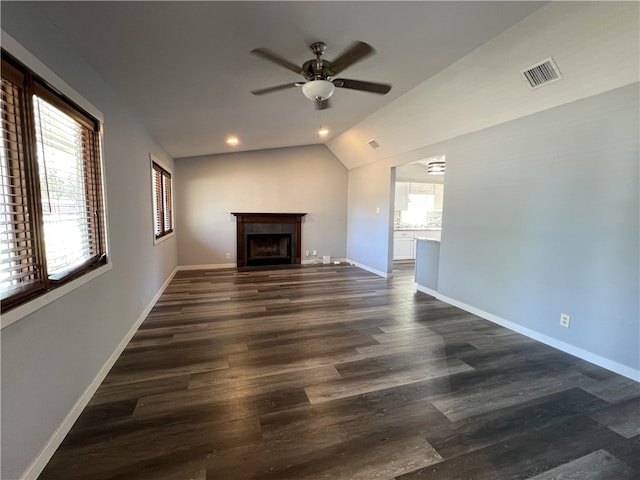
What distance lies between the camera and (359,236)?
6.93 meters

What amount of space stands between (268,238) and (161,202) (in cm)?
258

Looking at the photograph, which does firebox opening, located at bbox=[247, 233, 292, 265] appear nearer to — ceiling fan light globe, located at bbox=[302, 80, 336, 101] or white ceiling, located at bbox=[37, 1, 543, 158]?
white ceiling, located at bbox=[37, 1, 543, 158]

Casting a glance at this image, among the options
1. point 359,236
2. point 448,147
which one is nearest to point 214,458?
point 448,147

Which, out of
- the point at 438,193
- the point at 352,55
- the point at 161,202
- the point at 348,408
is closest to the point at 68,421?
the point at 348,408

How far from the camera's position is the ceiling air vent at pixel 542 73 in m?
2.52

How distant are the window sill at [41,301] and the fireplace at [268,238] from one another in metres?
4.46

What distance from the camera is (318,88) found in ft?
7.72

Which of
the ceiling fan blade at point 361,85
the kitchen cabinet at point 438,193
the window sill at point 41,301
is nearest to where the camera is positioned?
the window sill at point 41,301

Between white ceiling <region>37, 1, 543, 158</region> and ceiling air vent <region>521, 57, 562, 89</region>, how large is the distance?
513mm

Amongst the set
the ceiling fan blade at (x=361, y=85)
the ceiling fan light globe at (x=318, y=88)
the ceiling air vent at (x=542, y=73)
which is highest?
the ceiling air vent at (x=542, y=73)

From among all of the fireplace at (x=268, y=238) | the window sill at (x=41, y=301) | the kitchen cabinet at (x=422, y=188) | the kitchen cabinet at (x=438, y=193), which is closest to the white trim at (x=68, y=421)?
the window sill at (x=41, y=301)

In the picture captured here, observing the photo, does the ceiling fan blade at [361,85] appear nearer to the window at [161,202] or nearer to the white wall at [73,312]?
the white wall at [73,312]

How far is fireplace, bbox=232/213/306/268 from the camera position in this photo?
6.67 m

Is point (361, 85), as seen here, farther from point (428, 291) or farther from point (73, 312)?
point (428, 291)
